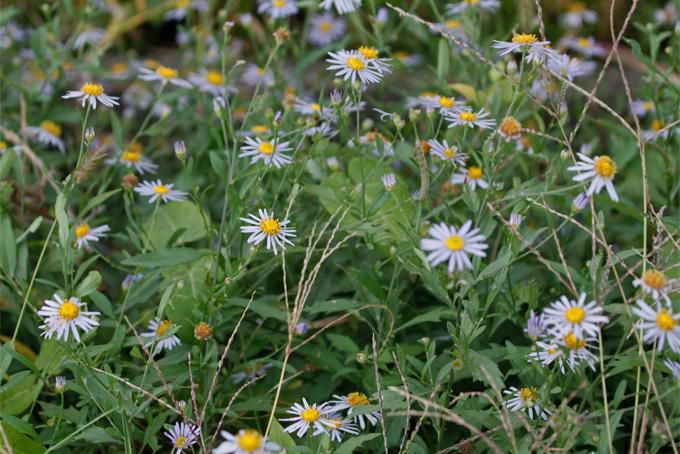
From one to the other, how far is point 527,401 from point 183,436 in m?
0.50

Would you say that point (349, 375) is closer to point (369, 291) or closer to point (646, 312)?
point (369, 291)

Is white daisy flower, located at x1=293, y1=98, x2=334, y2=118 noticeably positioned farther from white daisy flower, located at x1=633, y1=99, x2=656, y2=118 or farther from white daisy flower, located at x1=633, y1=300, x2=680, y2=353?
white daisy flower, located at x1=633, y1=99, x2=656, y2=118

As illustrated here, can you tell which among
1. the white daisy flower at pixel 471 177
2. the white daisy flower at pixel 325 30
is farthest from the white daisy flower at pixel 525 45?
the white daisy flower at pixel 325 30

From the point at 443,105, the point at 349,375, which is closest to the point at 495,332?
the point at 349,375

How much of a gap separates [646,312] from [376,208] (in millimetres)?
503

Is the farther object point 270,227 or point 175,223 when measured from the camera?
point 175,223

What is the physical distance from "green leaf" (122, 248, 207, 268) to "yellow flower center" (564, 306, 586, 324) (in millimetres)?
637

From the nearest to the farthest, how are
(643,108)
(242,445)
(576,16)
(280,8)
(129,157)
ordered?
(242,445), (129,157), (280,8), (643,108), (576,16)

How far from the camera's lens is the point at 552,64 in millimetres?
1738

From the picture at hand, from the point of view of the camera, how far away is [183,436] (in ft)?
4.41

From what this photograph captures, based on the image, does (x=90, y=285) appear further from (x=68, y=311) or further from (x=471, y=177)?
(x=471, y=177)

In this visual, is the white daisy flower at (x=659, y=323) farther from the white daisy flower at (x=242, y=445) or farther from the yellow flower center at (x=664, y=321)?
the white daisy flower at (x=242, y=445)

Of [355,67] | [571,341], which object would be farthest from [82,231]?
[571,341]

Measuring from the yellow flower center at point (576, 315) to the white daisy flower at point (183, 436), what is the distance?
1.72 feet
